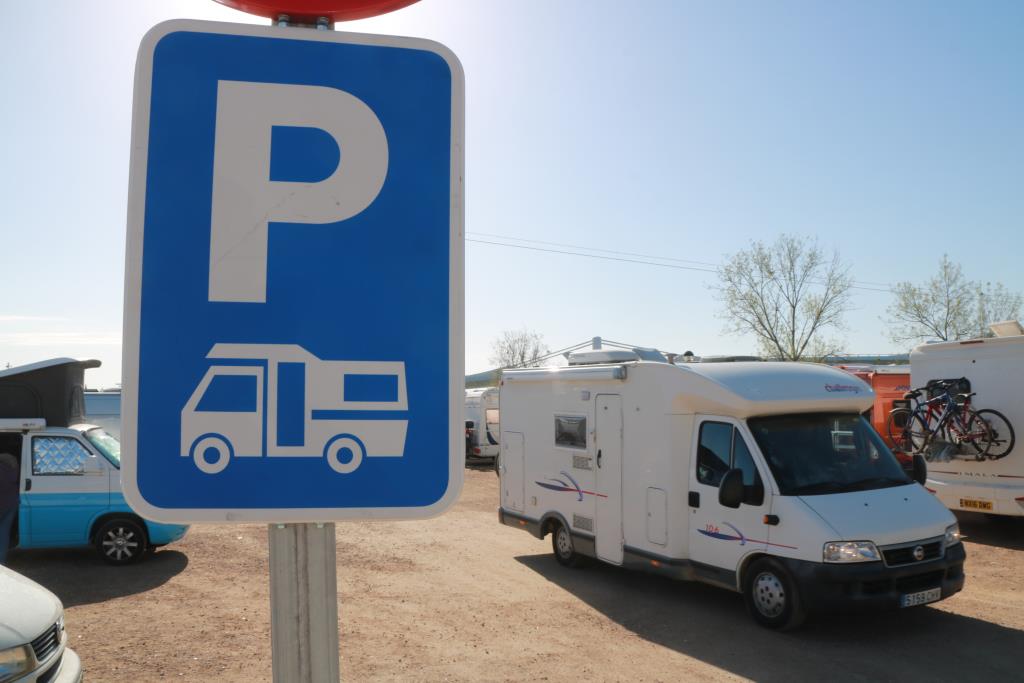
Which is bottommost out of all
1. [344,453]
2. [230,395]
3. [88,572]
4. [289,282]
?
[88,572]

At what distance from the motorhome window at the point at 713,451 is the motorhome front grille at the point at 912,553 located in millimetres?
1761

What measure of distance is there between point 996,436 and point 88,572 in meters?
13.4

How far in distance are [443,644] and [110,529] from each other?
5926mm

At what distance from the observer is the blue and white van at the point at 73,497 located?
35.7 ft

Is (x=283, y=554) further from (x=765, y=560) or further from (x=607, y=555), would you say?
(x=607, y=555)

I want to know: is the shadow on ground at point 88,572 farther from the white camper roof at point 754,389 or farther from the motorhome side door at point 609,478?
the white camper roof at point 754,389

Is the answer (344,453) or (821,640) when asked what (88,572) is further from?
(344,453)

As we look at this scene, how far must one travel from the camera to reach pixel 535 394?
39.0 ft

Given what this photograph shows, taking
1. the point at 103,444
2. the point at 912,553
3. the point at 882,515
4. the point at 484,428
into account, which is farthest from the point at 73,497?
the point at 484,428

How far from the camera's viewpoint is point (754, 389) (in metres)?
8.63

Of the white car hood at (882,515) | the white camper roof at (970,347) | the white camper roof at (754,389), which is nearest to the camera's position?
the white car hood at (882,515)

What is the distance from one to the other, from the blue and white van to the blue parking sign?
1053 centimetres

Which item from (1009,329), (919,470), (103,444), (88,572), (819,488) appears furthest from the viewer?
(1009,329)

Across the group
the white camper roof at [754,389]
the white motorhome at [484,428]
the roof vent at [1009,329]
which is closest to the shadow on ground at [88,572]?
the white camper roof at [754,389]
